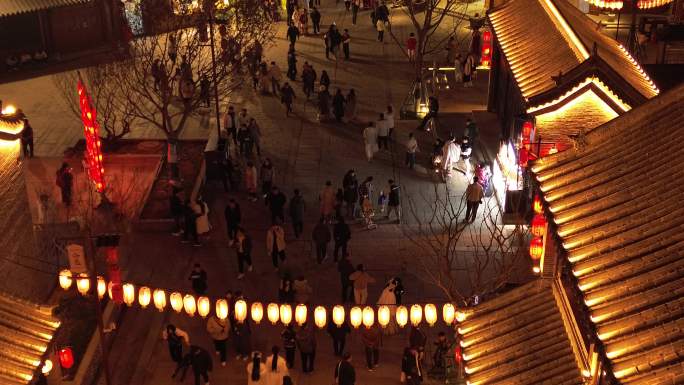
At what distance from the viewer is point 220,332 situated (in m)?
21.3

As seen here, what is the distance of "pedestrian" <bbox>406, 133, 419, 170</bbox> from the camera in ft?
99.9

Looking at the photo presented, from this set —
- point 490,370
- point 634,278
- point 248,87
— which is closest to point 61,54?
point 248,87

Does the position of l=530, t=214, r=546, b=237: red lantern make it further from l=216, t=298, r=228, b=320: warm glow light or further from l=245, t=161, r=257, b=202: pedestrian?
l=245, t=161, r=257, b=202: pedestrian

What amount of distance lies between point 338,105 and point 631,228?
21.9 m

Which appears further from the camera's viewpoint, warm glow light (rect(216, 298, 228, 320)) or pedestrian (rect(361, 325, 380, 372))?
pedestrian (rect(361, 325, 380, 372))

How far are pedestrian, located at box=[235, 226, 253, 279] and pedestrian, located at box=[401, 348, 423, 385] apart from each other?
547cm

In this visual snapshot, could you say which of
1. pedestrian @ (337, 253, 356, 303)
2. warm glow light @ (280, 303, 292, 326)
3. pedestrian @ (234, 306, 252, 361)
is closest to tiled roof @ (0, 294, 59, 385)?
warm glow light @ (280, 303, 292, 326)

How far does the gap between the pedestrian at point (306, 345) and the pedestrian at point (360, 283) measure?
1.67 metres

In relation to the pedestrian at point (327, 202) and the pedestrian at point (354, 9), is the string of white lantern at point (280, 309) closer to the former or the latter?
the pedestrian at point (327, 202)

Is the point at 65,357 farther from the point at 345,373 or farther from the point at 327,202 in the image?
the point at 327,202

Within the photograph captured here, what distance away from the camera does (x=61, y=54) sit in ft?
141

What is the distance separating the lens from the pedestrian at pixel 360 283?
883 inches

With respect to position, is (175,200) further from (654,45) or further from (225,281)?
(654,45)

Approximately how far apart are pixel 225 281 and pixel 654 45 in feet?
70.1
